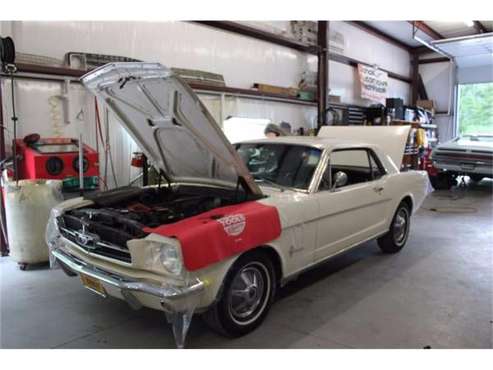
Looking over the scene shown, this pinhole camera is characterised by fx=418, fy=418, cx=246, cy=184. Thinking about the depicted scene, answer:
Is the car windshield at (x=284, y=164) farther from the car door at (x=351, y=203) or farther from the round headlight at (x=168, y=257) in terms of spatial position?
the round headlight at (x=168, y=257)

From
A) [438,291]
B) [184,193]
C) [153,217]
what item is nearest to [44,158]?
[184,193]

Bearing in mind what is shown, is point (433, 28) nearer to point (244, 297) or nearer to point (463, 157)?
point (463, 157)

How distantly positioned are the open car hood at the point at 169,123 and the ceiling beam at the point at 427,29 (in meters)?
9.53

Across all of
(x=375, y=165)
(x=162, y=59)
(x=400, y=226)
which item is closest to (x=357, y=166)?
(x=375, y=165)

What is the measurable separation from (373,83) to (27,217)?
10.6 m

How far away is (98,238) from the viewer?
2678 mm

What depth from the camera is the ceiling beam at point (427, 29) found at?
423 inches

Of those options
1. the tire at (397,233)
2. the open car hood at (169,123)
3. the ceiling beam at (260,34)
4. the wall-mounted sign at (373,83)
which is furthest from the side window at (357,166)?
the wall-mounted sign at (373,83)

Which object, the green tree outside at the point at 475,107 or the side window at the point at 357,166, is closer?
the side window at the point at 357,166

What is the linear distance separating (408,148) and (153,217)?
9095 mm

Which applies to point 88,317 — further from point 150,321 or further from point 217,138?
point 217,138

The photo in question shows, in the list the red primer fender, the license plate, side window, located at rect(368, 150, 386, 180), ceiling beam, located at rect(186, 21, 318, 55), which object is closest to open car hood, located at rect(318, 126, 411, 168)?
→ side window, located at rect(368, 150, 386, 180)

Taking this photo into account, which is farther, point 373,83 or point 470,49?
point 373,83

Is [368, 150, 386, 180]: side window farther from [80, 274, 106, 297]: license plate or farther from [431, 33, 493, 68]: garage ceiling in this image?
[431, 33, 493, 68]: garage ceiling
